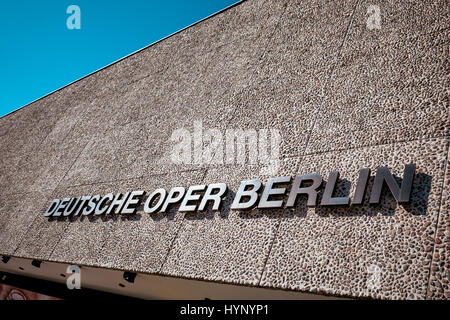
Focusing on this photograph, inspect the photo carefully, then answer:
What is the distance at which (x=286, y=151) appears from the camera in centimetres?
235

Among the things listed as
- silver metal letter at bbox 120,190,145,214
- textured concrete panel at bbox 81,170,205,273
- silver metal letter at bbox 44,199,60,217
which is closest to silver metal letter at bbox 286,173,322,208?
textured concrete panel at bbox 81,170,205,273

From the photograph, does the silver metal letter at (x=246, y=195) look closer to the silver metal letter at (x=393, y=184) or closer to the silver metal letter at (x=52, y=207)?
the silver metal letter at (x=393, y=184)

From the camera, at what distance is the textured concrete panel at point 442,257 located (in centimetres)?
131

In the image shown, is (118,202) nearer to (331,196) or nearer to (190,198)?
(190,198)

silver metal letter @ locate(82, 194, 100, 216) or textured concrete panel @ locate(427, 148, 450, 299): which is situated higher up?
silver metal letter @ locate(82, 194, 100, 216)

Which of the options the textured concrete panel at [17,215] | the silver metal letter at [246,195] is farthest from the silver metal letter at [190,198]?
the textured concrete panel at [17,215]

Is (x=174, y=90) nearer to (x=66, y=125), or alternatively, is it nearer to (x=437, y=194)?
(x=66, y=125)

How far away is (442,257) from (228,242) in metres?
1.23

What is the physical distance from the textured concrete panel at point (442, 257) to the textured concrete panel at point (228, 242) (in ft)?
2.84

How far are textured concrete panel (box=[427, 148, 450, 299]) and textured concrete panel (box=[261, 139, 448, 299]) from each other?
3 cm

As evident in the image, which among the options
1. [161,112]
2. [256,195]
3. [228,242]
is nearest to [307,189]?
[256,195]

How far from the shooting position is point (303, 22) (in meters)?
3.29

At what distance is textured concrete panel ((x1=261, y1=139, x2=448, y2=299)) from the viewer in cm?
145

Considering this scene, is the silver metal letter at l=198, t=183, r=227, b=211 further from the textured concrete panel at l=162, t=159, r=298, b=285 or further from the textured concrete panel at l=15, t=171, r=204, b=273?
the textured concrete panel at l=15, t=171, r=204, b=273
